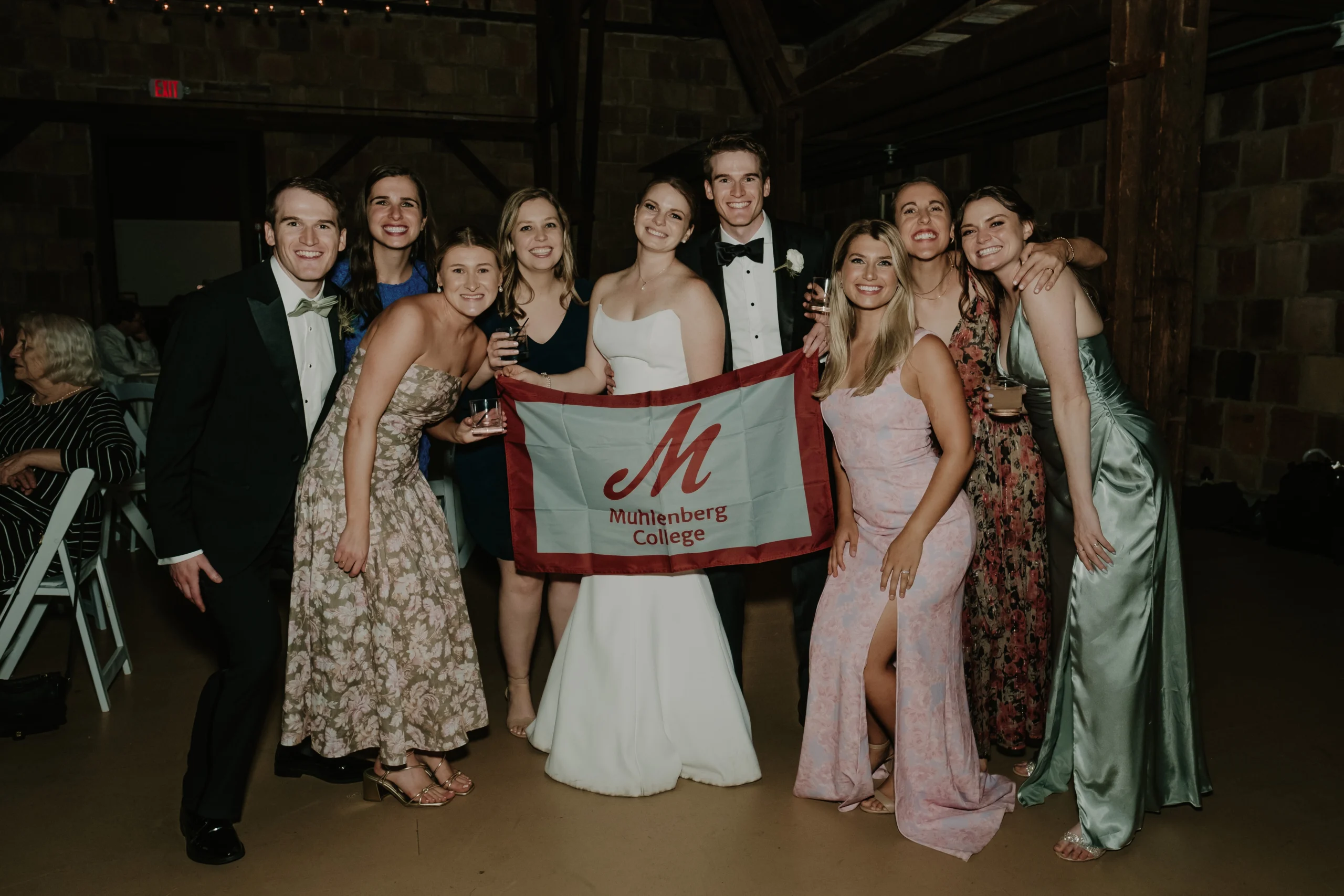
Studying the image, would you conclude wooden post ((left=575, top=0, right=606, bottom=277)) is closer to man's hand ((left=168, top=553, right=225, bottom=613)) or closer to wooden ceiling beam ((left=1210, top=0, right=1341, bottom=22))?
wooden ceiling beam ((left=1210, top=0, right=1341, bottom=22))

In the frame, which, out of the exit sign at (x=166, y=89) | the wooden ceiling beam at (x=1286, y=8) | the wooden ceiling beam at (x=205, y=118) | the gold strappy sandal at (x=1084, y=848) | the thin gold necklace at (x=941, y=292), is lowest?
the gold strappy sandal at (x=1084, y=848)

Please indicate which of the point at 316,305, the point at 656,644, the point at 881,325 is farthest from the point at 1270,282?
A: the point at 316,305

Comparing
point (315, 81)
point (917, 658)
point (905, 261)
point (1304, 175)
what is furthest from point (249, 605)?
point (315, 81)

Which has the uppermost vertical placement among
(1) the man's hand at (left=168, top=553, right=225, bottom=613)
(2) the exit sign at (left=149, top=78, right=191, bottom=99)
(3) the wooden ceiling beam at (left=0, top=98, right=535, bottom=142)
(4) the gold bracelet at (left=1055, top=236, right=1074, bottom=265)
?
(2) the exit sign at (left=149, top=78, right=191, bottom=99)

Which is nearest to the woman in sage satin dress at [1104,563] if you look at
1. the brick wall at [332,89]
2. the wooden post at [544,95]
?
the wooden post at [544,95]

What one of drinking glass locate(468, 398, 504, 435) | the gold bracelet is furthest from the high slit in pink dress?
drinking glass locate(468, 398, 504, 435)

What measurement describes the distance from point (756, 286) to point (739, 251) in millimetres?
144

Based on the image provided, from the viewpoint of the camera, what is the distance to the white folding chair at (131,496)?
4594 mm

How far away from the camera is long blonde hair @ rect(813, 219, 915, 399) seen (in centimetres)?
271

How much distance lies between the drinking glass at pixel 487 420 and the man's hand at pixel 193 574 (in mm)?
843

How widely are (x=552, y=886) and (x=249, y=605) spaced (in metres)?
1.10

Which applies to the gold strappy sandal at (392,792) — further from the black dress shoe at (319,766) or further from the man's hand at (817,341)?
the man's hand at (817,341)

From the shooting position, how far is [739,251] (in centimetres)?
328

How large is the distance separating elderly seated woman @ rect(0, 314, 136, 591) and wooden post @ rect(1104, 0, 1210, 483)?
3.68m
